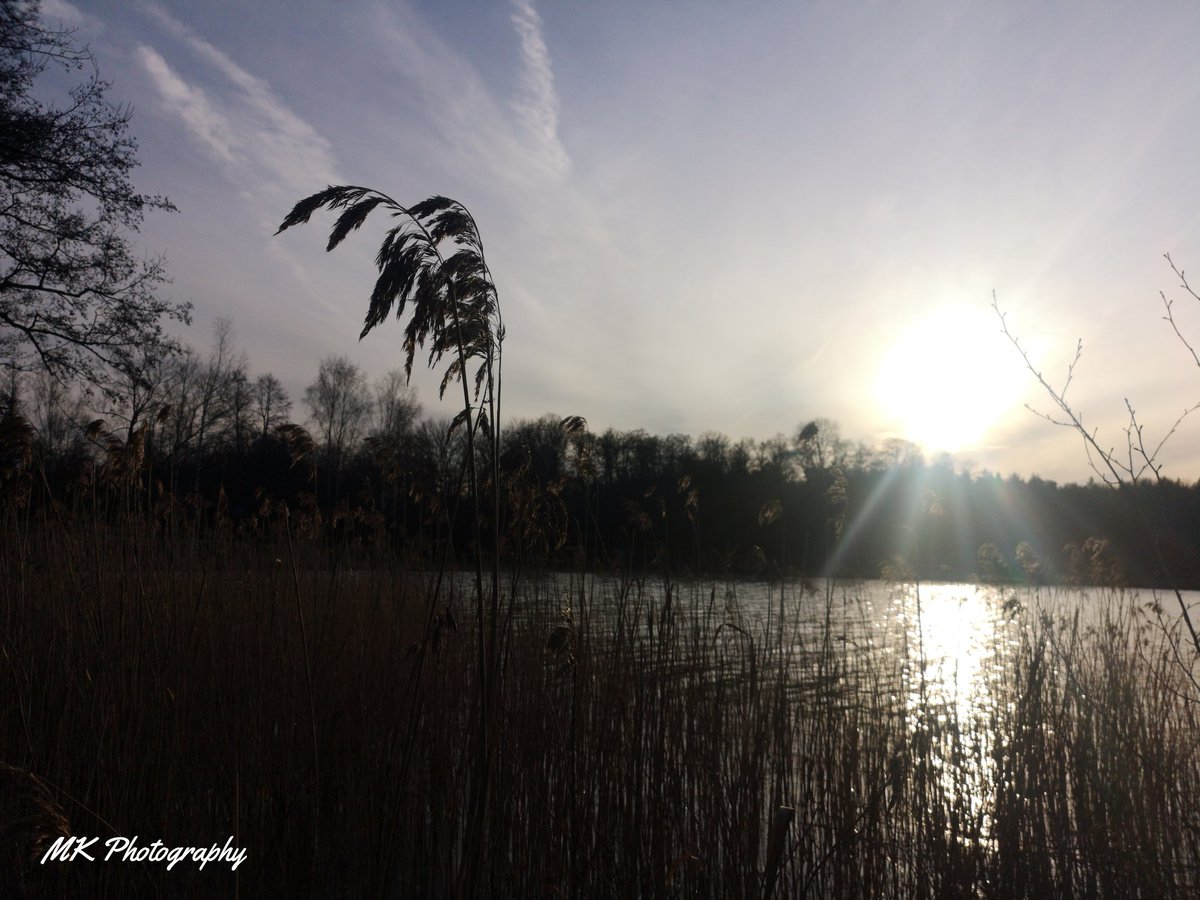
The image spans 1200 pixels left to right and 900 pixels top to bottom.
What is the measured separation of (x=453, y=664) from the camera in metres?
3.93

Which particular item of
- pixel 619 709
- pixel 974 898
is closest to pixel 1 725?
pixel 619 709

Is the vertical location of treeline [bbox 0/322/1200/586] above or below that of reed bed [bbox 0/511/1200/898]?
above

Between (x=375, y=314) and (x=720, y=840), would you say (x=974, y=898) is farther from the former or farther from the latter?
(x=375, y=314)

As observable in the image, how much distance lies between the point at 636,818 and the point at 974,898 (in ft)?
4.83

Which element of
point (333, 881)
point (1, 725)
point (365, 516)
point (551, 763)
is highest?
point (365, 516)

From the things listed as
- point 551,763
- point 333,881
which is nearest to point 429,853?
point 333,881

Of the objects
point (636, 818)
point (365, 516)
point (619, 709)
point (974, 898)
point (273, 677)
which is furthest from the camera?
point (365, 516)

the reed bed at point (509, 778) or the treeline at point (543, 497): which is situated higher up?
the treeline at point (543, 497)

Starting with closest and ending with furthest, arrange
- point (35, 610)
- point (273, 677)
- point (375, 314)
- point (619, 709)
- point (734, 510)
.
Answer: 1. point (375, 314)
2. point (619, 709)
3. point (273, 677)
4. point (35, 610)
5. point (734, 510)

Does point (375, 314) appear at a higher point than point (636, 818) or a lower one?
higher

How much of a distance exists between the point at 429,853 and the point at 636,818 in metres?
1.16

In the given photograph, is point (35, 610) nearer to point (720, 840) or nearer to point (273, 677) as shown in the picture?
point (273, 677)

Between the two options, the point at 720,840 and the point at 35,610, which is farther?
the point at 35,610

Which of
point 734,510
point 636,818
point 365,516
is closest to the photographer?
point 636,818
